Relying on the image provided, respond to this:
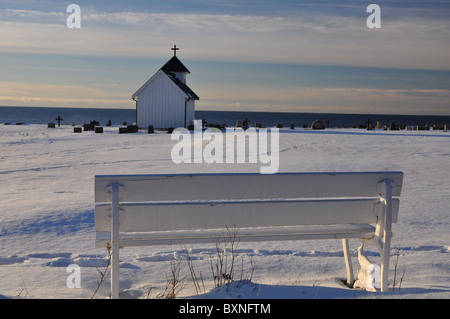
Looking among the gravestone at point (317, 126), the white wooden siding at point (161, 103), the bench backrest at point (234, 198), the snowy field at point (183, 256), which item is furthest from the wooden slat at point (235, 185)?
the gravestone at point (317, 126)

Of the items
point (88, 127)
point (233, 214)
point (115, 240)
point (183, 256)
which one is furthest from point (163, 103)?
point (115, 240)

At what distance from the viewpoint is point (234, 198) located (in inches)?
160

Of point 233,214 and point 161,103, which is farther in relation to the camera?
point 161,103

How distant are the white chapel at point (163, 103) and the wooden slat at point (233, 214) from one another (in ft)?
103

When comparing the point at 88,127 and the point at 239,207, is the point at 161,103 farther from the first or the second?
the point at 239,207

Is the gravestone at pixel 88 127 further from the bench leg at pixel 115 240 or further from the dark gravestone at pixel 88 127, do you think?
the bench leg at pixel 115 240

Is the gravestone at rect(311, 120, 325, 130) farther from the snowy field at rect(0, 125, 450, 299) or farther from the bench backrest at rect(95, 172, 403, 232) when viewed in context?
the bench backrest at rect(95, 172, 403, 232)

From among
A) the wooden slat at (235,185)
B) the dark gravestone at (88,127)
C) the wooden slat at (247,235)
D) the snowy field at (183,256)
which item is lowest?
the snowy field at (183,256)

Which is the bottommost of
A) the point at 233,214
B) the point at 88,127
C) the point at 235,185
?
the point at 233,214

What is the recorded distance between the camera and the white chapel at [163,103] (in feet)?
116

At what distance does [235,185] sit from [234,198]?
0.45 ft

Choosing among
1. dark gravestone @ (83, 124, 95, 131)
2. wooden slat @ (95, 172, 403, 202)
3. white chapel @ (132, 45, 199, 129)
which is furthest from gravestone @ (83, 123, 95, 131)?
wooden slat @ (95, 172, 403, 202)

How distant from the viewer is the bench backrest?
392cm
